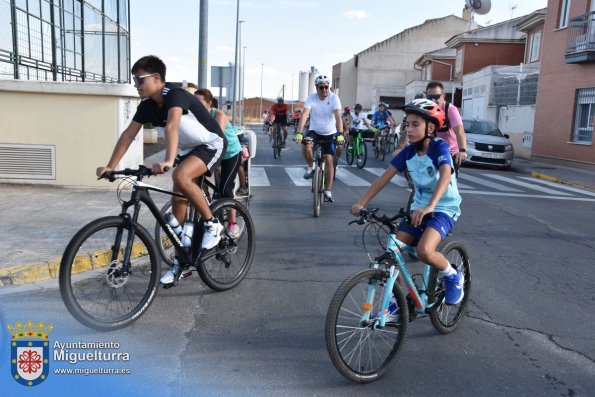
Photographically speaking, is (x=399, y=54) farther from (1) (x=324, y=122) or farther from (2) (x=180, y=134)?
(2) (x=180, y=134)

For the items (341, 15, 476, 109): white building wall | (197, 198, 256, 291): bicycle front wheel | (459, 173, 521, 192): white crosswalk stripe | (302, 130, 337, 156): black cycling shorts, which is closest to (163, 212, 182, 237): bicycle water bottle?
(197, 198, 256, 291): bicycle front wheel

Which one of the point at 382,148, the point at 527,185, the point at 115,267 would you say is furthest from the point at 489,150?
the point at 115,267

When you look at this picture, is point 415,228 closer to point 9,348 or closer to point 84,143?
point 9,348

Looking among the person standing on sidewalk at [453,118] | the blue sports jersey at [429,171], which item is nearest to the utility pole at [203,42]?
the person standing on sidewalk at [453,118]

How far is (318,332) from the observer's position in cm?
433

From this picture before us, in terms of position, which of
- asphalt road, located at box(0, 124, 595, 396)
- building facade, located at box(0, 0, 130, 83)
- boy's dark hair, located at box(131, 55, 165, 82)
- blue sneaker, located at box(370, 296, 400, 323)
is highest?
building facade, located at box(0, 0, 130, 83)

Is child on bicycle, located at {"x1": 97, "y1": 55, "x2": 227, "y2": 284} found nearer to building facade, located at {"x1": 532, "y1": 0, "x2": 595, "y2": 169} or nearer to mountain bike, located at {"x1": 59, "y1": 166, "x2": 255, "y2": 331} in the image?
mountain bike, located at {"x1": 59, "y1": 166, "x2": 255, "y2": 331}

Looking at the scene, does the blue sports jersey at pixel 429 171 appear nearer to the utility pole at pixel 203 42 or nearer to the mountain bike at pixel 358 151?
the utility pole at pixel 203 42

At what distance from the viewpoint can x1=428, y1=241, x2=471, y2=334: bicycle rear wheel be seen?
4125 millimetres

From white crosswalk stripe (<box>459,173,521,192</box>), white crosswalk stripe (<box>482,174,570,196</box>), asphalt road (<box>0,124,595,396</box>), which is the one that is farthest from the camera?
white crosswalk stripe (<box>482,174,570,196</box>)

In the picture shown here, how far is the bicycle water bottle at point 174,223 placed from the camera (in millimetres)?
4674

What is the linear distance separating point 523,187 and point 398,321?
37.4 feet

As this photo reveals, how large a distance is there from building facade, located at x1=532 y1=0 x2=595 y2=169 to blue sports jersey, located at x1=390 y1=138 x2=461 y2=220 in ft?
59.0

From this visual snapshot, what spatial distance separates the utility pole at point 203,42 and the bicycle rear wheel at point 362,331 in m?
9.35
